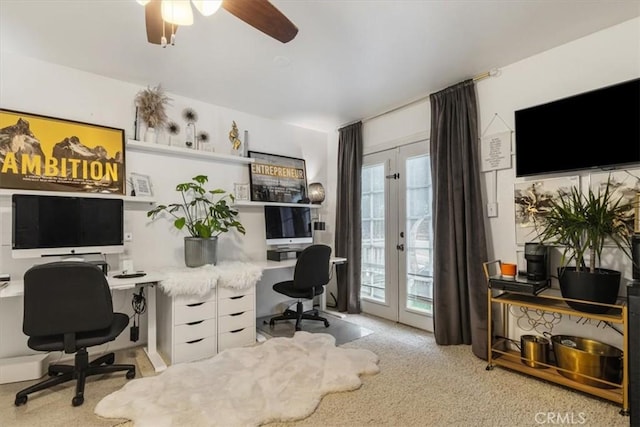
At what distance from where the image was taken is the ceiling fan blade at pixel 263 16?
1377mm

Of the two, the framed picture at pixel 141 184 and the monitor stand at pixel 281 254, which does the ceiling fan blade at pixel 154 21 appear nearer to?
the framed picture at pixel 141 184

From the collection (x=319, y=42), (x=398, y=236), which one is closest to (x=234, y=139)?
(x=319, y=42)

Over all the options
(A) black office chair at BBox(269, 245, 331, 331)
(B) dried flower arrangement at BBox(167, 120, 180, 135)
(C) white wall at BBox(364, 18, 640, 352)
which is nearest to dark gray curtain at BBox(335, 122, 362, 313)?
(A) black office chair at BBox(269, 245, 331, 331)

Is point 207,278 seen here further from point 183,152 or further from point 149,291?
point 183,152

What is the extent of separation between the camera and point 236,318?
9.23 ft

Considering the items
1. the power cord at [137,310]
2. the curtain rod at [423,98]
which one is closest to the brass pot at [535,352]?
the curtain rod at [423,98]

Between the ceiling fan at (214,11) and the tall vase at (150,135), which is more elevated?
the ceiling fan at (214,11)

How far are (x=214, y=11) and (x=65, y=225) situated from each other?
2078mm

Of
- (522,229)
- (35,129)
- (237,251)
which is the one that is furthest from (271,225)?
(522,229)

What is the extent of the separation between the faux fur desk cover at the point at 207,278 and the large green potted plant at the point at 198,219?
0.43ft

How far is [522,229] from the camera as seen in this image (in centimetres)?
258

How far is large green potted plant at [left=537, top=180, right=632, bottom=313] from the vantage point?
6.39 ft

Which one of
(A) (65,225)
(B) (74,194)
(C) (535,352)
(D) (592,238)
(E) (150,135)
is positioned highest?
(E) (150,135)

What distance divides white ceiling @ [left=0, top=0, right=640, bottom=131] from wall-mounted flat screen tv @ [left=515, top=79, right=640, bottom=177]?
492mm
